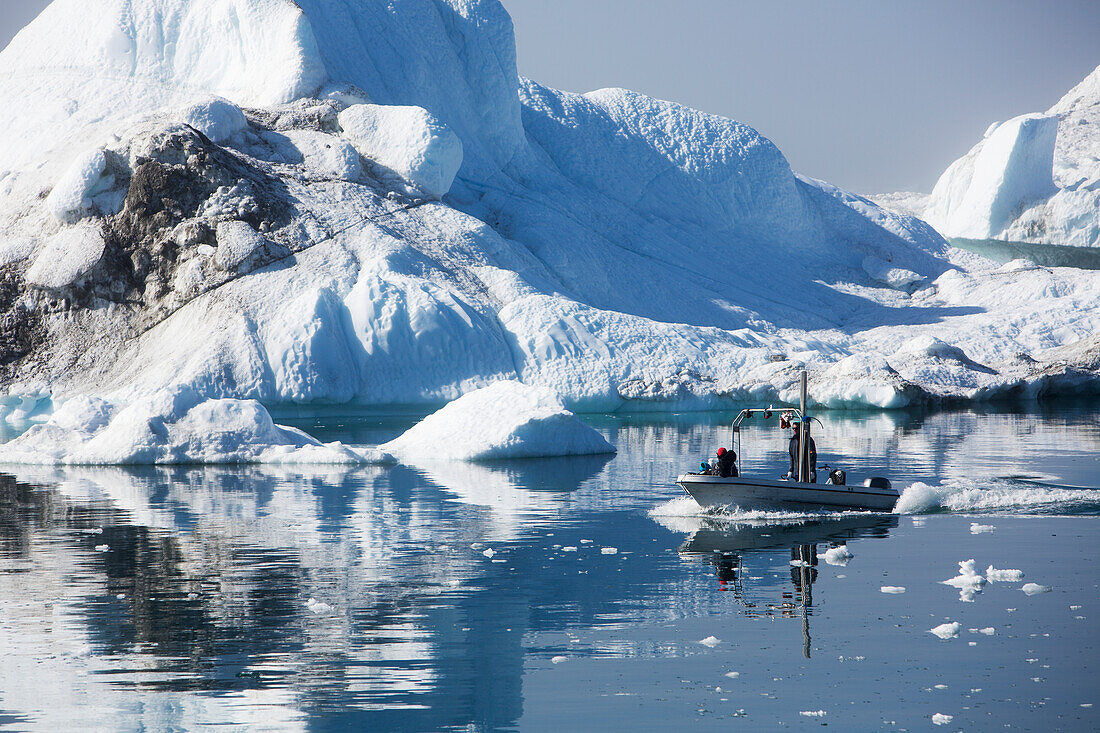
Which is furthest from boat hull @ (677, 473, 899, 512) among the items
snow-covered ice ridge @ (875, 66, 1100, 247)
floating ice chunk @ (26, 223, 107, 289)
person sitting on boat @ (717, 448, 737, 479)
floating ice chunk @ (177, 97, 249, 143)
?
snow-covered ice ridge @ (875, 66, 1100, 247)

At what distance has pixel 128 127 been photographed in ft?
137

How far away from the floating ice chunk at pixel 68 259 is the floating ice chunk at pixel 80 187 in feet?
2.52

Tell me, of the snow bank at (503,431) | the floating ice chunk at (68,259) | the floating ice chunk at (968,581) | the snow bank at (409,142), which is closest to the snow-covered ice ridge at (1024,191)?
the snow bank at (409,142)

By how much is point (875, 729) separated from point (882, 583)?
181 inches

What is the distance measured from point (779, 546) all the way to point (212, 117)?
111 feet

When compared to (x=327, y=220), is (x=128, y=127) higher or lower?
higher

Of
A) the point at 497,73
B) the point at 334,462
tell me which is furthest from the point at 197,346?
the point at 497,73

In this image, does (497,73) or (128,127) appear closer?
(128,127)

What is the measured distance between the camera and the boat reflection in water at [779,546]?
10.9 meters

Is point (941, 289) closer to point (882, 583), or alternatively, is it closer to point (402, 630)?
point (882, 583)

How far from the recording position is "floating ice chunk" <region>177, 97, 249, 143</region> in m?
41.8

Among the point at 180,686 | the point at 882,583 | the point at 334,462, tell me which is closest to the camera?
the point at 180,686

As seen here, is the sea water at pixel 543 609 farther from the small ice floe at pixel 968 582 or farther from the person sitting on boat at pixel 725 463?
the person sitting on boat at pixel 725 463

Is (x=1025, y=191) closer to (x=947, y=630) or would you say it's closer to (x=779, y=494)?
(x=779, y=494)
